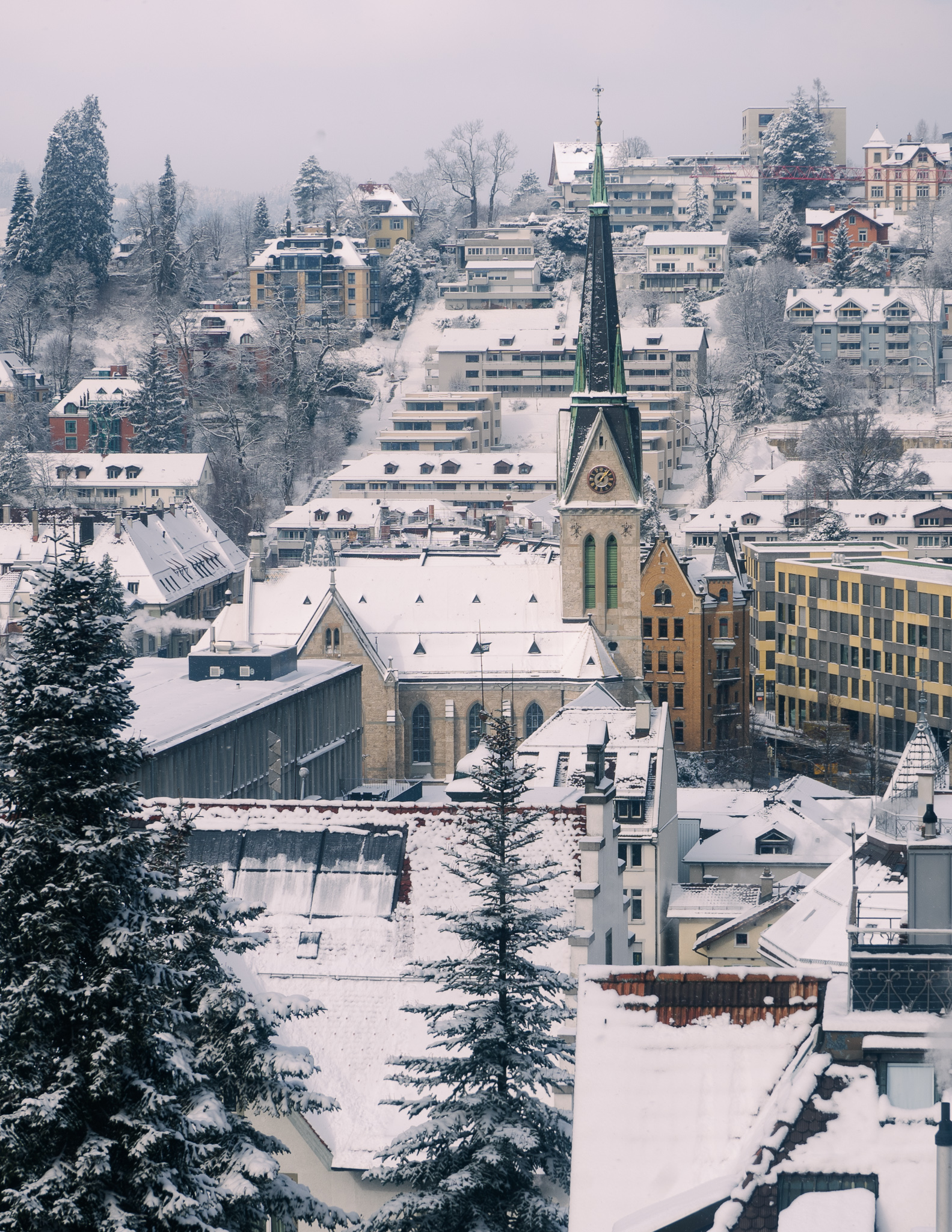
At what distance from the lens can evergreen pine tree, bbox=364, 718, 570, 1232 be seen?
21.0 meters

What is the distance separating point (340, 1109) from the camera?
88.5ft

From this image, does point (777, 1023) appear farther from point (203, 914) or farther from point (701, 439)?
point (701, 439)

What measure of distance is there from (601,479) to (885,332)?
89.3m

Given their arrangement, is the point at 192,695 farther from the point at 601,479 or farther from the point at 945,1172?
the point at 945,1172

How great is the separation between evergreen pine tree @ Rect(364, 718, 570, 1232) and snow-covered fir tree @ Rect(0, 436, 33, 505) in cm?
11665

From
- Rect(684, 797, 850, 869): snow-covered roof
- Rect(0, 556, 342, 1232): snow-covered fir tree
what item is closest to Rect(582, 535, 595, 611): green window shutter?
Rect(684, 797, 850, 869): snow-covered roof

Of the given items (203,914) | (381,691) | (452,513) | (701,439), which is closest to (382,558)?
(381,691)

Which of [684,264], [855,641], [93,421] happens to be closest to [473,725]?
[855,641]

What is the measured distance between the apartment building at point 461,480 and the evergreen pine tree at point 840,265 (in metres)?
45.7

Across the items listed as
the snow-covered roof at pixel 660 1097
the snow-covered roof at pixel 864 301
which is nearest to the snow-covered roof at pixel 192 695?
the snow-covered roof at pixel 660 1097

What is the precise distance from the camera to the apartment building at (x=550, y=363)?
15988 cm

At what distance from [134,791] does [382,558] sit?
77263mm

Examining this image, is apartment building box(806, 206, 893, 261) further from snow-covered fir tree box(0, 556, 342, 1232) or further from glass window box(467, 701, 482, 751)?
snow-covered fir tree box(0, 556, 342, 1232)

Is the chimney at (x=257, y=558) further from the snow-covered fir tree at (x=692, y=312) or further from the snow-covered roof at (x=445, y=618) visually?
the snow-covered fir tree at (x=692, y=312)
